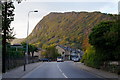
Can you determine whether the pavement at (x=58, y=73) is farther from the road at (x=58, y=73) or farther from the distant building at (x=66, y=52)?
the distant building at (x=66, y=52)

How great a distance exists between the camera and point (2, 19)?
2878cm

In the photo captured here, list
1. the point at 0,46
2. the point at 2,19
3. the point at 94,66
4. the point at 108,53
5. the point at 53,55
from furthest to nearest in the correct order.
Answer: the point at 53,55 → the point at 94,66 → the point at 108,53 → the point at 0,46 → the point at 2,19

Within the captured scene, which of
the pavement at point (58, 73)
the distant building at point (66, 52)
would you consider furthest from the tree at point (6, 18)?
the distant building at point (66, 52)

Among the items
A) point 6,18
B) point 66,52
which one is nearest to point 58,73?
point 6,18

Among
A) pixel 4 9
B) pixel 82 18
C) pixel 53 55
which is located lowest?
pixel 53 55

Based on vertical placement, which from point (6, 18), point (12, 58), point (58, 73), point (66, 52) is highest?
point (6, 18)

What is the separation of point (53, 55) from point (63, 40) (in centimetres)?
7508

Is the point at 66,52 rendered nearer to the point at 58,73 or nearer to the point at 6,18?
the point at 58,73

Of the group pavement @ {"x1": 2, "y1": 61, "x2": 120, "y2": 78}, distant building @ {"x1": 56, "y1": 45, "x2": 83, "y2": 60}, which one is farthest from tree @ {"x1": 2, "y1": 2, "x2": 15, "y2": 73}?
distant building @ {"x1": 56, "y1": 45, "x2": 83, "y2": 60}

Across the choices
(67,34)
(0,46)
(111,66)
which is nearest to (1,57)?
(0,46)

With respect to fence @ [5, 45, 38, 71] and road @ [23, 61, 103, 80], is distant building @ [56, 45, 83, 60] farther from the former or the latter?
road @ [23, 61, 103, 80]

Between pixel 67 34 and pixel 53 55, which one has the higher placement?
pixel 67 34

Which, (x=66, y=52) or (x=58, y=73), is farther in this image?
(x=66, y=52)

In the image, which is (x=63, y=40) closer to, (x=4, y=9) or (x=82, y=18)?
(x=82, y=18)
